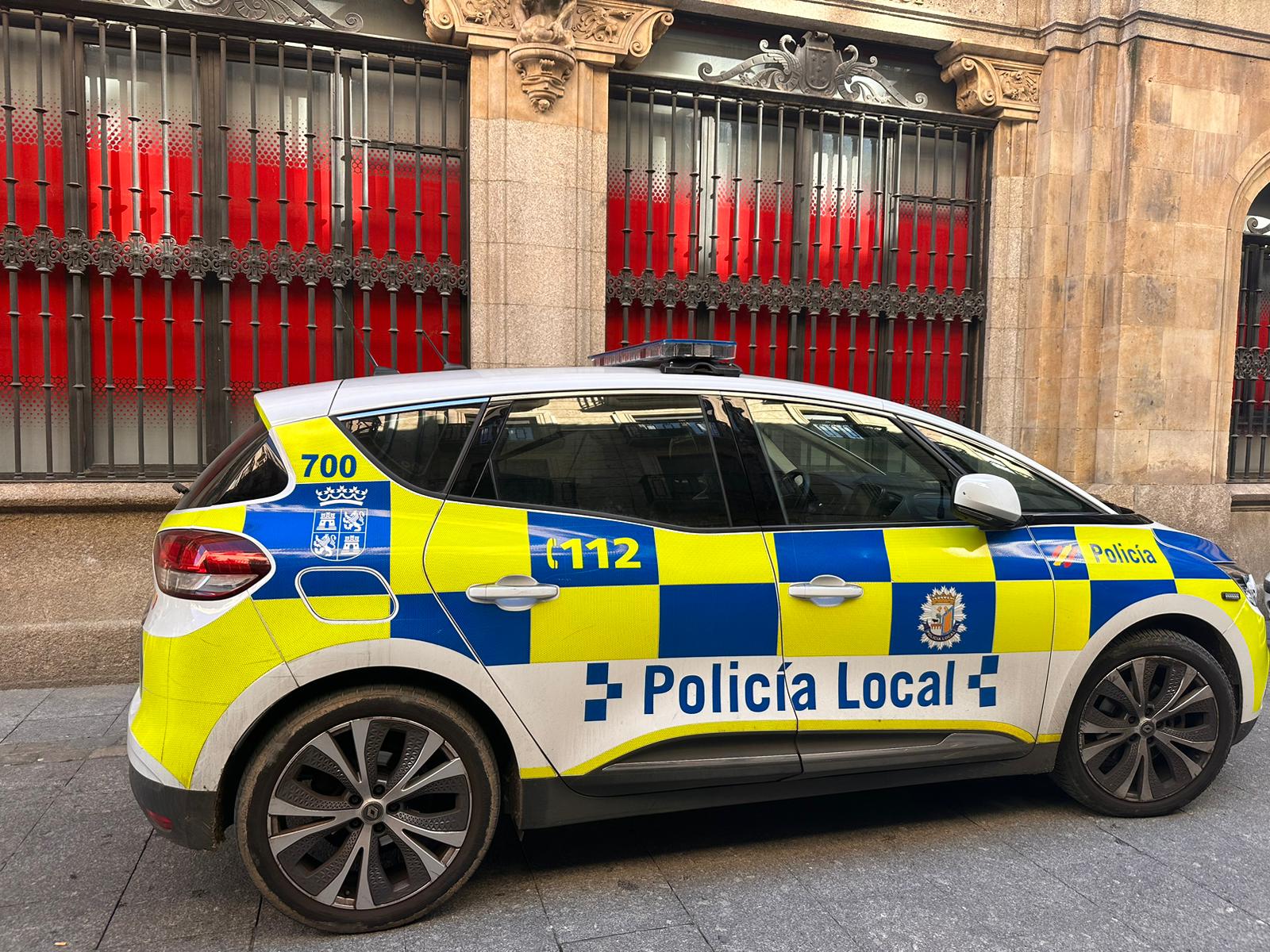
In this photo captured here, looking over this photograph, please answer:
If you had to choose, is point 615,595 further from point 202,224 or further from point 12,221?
point 12,221

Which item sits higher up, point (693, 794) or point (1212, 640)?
point (1212, 640)

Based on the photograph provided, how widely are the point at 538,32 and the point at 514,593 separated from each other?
494 cm

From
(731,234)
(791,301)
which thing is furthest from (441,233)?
(791,301)

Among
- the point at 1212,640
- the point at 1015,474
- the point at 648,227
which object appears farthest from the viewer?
the point at 648,227

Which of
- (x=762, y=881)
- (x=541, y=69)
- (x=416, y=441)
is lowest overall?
(x=762, y=881)

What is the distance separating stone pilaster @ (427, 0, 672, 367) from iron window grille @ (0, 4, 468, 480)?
0.26m

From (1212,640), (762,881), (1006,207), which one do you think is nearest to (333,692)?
(762,881)

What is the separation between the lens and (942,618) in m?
3.20

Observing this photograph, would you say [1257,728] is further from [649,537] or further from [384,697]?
[384,697]

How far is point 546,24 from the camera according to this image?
6367 mm

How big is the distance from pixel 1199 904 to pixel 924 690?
1074 mm

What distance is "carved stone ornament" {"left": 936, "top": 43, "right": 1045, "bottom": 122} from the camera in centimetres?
758

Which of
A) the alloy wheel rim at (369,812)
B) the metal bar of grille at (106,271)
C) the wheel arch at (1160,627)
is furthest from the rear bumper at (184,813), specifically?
the metal bar of grille at (106,271)

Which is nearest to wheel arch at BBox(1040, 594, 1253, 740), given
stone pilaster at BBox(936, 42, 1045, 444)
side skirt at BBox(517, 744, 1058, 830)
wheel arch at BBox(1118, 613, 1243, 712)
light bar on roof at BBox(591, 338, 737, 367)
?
wheel arch at BBox(1118, 613, 1243, 712)
